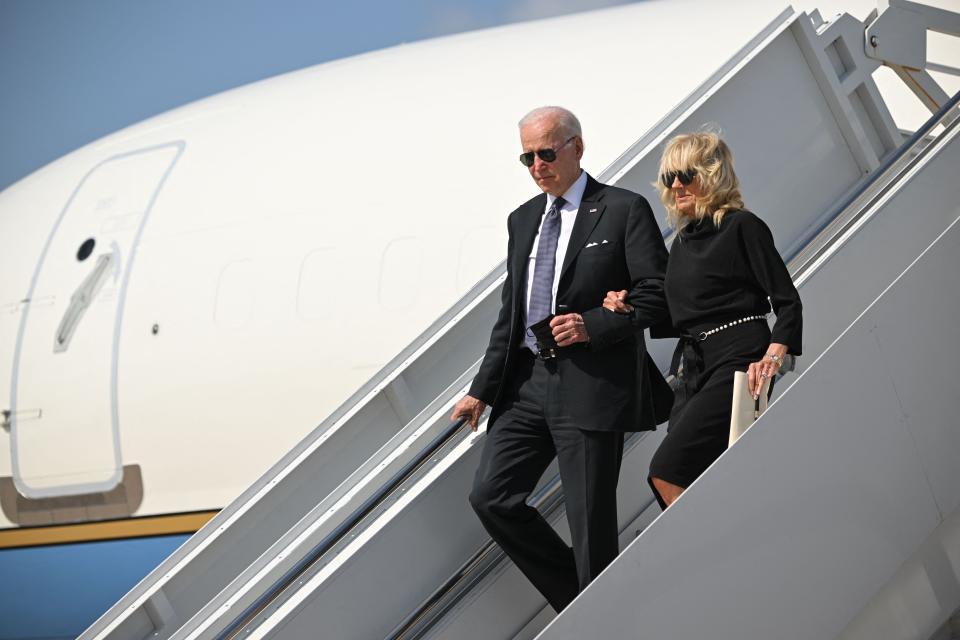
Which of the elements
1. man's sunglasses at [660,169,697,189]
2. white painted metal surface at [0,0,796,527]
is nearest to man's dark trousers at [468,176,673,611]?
man's sunglasses at [660,169,697,189]

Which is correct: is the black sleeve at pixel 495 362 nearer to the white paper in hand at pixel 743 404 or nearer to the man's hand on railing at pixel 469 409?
the man's hand on railing at pixel 469 409

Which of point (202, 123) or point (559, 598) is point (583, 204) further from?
point (202, 123)

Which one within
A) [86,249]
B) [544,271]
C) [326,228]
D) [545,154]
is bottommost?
[544,271]

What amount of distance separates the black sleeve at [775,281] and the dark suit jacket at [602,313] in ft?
0.89

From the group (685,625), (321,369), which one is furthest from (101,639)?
(321,369)

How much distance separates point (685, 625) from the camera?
2.54 meters

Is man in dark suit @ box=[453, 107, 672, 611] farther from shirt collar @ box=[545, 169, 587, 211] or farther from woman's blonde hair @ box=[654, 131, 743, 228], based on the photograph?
woman's blonde hair @ box=[654, 131, 743, 228]

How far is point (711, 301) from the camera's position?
2863 millimetres

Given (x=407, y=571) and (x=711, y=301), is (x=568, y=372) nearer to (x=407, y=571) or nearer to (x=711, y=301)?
(x=711, y=301)

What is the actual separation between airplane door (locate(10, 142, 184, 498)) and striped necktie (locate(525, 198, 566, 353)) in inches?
165

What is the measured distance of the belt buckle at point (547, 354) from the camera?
302 cm

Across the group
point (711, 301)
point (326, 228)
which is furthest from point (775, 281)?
point (326, 228)

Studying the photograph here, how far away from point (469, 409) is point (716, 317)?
796mm

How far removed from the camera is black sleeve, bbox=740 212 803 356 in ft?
8.80
